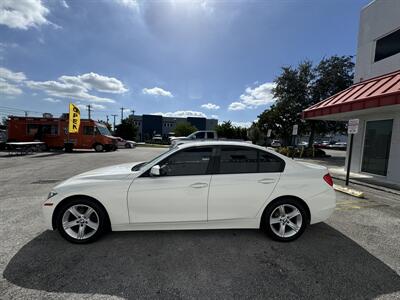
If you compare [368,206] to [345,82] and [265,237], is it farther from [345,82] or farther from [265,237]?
[345,82]

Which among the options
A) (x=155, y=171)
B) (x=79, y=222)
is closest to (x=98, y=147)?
(x=79, y=222)

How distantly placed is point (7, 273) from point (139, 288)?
5.39ft

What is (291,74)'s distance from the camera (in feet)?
66.7

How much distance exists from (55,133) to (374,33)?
23001mm

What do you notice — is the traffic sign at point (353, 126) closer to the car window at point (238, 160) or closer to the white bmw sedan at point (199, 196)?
the white bmw sedan at point (199, 196)

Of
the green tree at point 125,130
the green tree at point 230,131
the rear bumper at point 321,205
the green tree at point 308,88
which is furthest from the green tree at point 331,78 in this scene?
the green tree at point 125,130

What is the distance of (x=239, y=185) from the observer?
2984 mm

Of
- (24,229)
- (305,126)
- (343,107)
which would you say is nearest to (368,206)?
(343,107)

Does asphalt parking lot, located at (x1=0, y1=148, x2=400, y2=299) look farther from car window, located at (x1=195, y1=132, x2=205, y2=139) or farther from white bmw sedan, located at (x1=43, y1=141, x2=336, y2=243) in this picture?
car window, located at (x1=195, y1=132, x2=205, y2=139)

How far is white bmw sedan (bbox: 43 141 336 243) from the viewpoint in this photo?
2902 millimetres

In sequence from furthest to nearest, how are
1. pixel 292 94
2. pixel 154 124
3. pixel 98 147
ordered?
pixel 154 124, pixel 292 94, pixel 98 147

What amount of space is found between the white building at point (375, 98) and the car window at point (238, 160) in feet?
20.4

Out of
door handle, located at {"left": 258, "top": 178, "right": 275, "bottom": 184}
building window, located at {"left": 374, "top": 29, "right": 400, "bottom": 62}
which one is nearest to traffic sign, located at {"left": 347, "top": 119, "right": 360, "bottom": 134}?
building window, located at {"left": 374, "top": 29, "right": 400, "bottom": 62}

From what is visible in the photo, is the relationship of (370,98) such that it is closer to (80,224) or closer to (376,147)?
(376,147)
